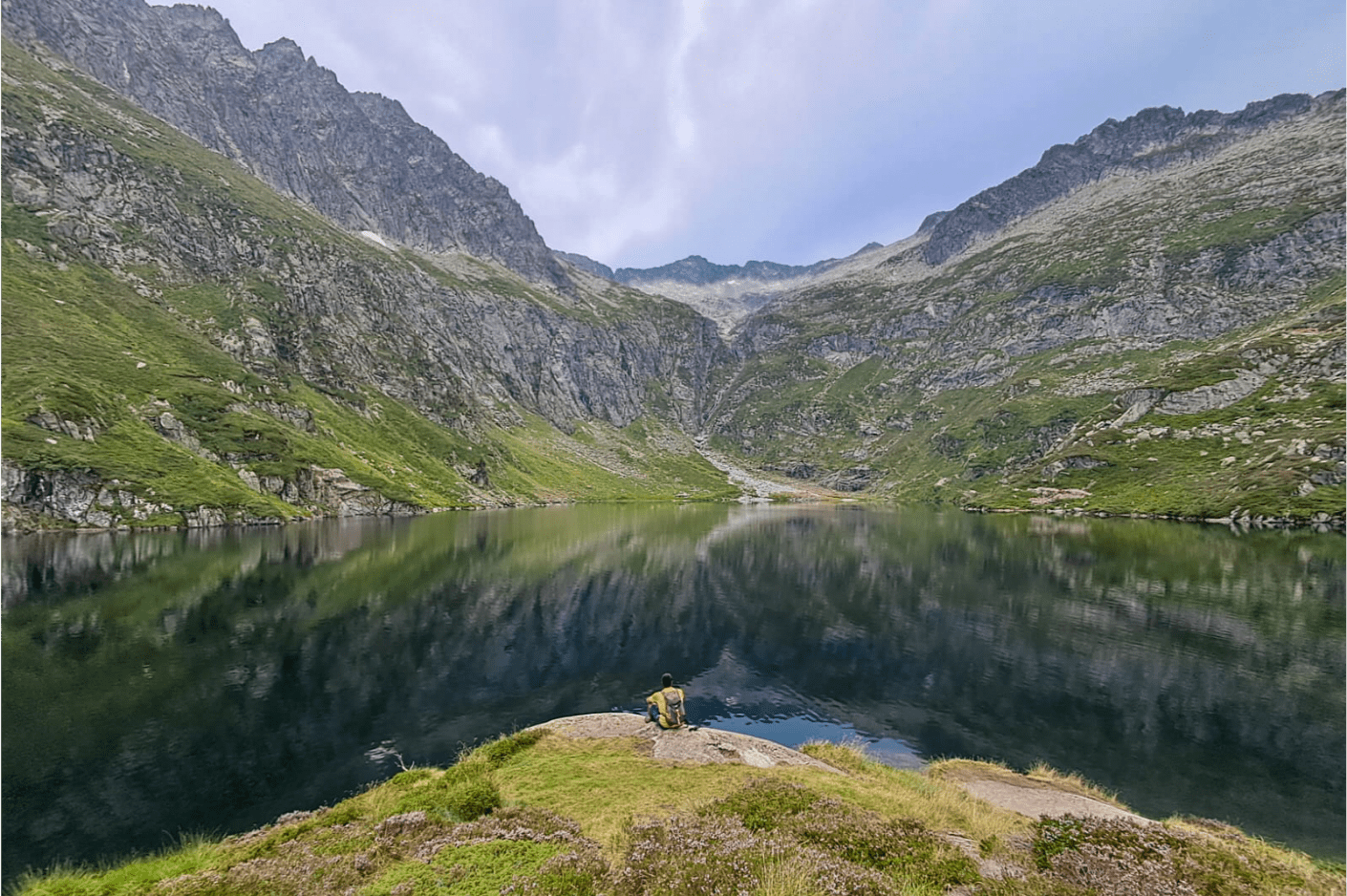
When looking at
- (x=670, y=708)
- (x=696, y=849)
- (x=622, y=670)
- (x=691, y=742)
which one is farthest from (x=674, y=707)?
(x=622, y=670)

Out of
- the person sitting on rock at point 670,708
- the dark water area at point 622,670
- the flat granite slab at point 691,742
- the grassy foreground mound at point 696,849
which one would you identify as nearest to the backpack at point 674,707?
the person sitting on rock at point 670,708

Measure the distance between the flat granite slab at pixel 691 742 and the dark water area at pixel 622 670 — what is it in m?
8.40

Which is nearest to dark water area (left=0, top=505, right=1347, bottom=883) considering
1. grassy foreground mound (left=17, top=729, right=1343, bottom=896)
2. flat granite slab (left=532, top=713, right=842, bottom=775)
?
flat granite slab (left=532, top=713, right=842, bottom=775)

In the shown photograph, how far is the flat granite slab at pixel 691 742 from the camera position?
23.7m

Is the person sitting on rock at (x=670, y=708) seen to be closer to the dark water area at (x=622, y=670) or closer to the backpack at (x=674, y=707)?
the backpack at (x=674, y=707)

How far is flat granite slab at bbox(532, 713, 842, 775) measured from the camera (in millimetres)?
23688

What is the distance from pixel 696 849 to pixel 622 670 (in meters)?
34.2

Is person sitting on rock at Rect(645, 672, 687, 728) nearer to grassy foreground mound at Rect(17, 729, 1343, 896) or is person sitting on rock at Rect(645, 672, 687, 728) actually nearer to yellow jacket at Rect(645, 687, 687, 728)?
yellow jacket at Rect(645, 687, 687, 728)

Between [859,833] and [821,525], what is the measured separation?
15843cm

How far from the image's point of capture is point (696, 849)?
42.8 ft

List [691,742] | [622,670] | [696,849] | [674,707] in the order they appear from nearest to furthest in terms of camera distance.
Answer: [696,849], [691,742], [674,707], [622,670]

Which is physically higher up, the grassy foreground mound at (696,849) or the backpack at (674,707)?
the grassy foreground mound at (696,849)

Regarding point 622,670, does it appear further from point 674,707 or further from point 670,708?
point 674,707

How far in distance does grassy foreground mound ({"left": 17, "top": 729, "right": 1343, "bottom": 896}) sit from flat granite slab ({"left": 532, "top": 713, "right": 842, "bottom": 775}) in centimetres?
269
